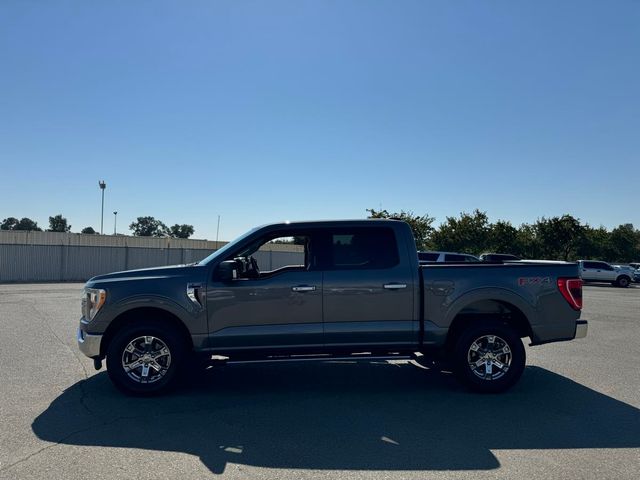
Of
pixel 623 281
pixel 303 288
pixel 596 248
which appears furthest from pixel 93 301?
pixel 596 248

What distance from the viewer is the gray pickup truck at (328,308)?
5.86 m

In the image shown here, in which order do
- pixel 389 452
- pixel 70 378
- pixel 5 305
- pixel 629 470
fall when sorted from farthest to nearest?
pixel 5 305
pixel 70 378
pixel 389 452
pixel 629 470

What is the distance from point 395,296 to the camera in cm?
598

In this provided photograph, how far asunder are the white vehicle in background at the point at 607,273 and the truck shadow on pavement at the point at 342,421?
100 ft

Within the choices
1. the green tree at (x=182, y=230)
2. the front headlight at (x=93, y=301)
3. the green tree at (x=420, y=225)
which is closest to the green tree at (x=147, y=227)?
the green tree at (x=182, y=230)

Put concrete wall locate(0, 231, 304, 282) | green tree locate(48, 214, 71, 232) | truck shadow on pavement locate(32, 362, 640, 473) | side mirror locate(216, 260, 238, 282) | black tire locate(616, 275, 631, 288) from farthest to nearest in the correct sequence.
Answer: green tree locate(48, 214, 71, 232), black tire locate(616, 275, 631, 288), concrete wall locate(0, 231, 304, 282), side mirror locate(216, 260, 238, 282), truck shadow on pavement locate(32, 362, 640, 473)

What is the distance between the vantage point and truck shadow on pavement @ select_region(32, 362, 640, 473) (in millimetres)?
4223

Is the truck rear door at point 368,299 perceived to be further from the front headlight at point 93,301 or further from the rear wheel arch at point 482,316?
the front headlight at point 93,301

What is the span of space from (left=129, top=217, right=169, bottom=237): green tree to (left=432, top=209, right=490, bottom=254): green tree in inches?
3589

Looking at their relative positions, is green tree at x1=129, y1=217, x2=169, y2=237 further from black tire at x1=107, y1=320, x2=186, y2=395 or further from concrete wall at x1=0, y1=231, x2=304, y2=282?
black tire at x1=107, y1=320, x2=186, y2=395

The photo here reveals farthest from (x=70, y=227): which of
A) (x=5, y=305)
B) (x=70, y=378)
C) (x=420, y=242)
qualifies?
(x=70, y=378)

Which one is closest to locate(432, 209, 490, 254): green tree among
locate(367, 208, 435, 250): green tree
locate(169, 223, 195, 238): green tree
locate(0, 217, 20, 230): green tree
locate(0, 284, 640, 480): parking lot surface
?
locate(367, 208, 435, 250): green tree

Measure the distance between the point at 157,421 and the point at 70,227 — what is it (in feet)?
378

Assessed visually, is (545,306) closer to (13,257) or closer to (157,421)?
(157,421)
